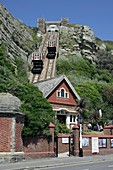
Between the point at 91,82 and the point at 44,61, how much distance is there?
1486cm

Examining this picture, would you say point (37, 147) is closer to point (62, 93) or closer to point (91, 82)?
point (62, 93)

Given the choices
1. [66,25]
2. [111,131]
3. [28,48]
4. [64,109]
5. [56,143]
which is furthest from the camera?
[66,25]

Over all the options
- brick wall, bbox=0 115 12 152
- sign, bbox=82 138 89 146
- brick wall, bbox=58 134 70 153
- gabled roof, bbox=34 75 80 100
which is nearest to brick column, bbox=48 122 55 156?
brick wall, bbox=58 134 70 153

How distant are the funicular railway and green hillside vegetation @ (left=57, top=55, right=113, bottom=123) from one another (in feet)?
9.38

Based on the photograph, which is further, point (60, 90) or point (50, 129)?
point (60, 90)

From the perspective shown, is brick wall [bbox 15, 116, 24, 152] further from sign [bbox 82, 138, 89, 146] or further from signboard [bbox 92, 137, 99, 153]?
signboard [bbox 92, 137, 99, 153]

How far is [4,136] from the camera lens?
22.5m

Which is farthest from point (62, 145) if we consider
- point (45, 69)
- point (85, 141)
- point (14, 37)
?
point (14, 37)

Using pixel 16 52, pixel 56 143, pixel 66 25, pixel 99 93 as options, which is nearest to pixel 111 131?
pixel 56 143

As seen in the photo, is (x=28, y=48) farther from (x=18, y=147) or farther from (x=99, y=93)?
(x=18, y=147)

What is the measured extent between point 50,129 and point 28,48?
2478 inches

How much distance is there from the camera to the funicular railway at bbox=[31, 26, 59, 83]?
74.0 metres

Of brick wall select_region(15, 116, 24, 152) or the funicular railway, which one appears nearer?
brick wall select_region(15, 116, 24, 152)

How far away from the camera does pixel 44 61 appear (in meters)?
81.5
